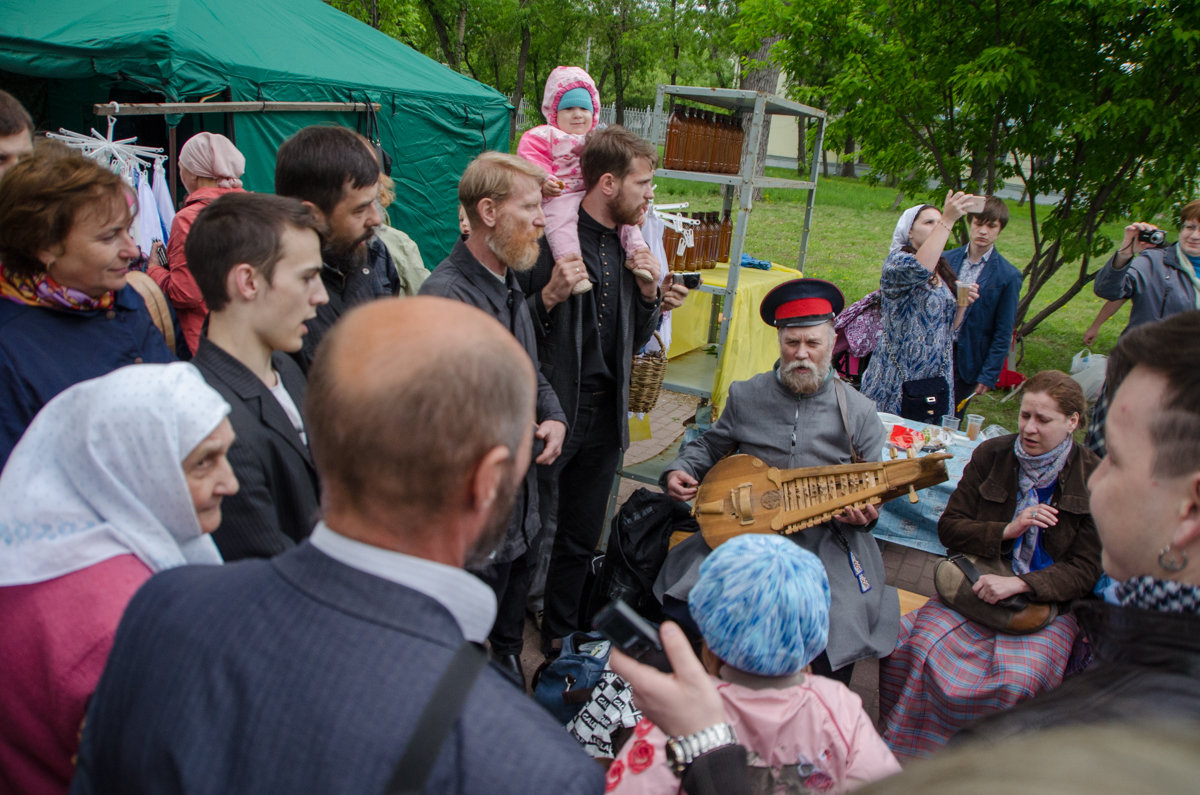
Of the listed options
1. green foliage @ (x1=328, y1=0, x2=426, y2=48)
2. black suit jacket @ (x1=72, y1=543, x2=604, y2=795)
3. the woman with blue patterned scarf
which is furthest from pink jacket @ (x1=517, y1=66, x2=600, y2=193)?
green foliage @ (x1=328, y1=0, x2=426, y2=48)

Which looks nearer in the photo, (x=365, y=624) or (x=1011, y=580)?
(x=365, y=624)

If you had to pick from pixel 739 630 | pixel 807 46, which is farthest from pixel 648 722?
pixel 807 46

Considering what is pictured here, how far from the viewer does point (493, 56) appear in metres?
27.7

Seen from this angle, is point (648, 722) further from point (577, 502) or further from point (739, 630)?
point (577, 502)

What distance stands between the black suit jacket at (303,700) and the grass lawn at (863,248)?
736 centimetres

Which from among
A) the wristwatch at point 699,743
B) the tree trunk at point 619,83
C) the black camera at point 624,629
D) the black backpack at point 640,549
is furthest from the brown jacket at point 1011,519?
the tree trunk at point 619,83

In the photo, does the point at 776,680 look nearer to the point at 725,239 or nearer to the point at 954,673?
the point at 954,673

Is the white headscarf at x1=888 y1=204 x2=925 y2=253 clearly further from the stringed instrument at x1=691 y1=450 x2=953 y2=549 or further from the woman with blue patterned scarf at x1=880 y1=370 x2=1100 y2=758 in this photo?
the stringed instrument at x1=691 y1=450 x2=953 y2=549

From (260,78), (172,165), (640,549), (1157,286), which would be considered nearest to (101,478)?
(640,549)

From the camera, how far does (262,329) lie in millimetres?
2004

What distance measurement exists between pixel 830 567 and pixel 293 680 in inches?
99.6

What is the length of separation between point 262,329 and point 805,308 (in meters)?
→ 2.19

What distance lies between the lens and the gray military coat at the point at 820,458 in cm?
296

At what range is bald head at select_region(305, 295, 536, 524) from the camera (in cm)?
96
